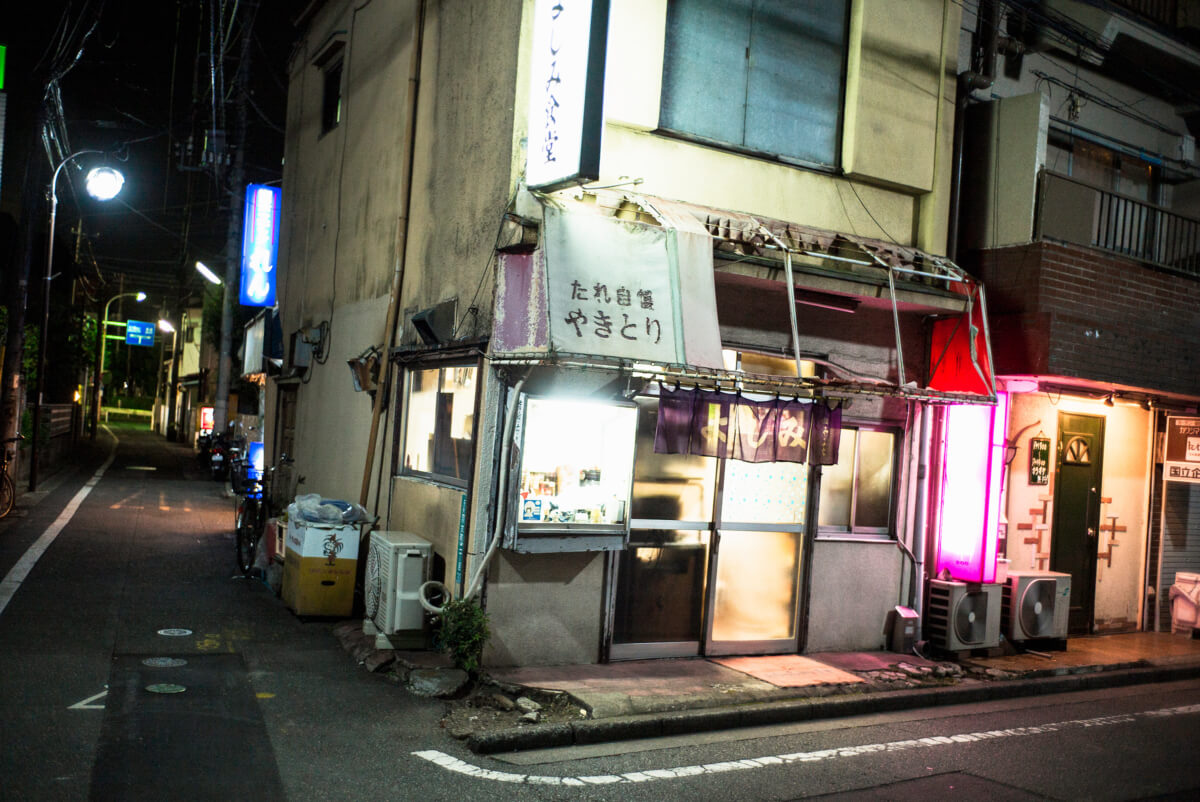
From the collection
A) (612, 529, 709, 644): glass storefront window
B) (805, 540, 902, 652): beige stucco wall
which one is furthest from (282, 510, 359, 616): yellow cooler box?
(805, 540, 902, 652): beige stucco wall

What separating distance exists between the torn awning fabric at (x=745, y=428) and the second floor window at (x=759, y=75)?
9.58 ft

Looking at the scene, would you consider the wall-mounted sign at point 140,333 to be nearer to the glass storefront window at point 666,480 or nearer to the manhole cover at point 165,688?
the manhole cover at point 165,688

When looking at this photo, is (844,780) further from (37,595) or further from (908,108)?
(37,595)

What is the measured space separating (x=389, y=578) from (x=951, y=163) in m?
8.36

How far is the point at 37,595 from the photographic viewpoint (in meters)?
10.6

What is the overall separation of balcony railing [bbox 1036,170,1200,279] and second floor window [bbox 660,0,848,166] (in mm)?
3022

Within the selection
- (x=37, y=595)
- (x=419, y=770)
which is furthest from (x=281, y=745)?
(x=37, y=595)

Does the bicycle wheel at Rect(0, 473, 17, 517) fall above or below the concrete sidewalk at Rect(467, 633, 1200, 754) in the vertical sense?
above

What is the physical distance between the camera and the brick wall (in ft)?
36.3

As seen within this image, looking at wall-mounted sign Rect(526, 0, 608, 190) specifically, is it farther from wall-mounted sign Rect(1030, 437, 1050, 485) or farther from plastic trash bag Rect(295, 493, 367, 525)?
wall-mounted sign Rect(1030, 437, 1050, 485)

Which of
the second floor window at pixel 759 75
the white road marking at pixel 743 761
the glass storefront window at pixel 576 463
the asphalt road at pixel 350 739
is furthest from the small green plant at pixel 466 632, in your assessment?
the second floor window at pixel 759 75

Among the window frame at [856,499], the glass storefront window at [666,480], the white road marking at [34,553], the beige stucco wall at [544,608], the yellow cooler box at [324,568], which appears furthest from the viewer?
the white road marking at [34,553]

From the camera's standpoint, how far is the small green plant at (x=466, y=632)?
27.0ft

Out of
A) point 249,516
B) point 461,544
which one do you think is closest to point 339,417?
point 249,516
